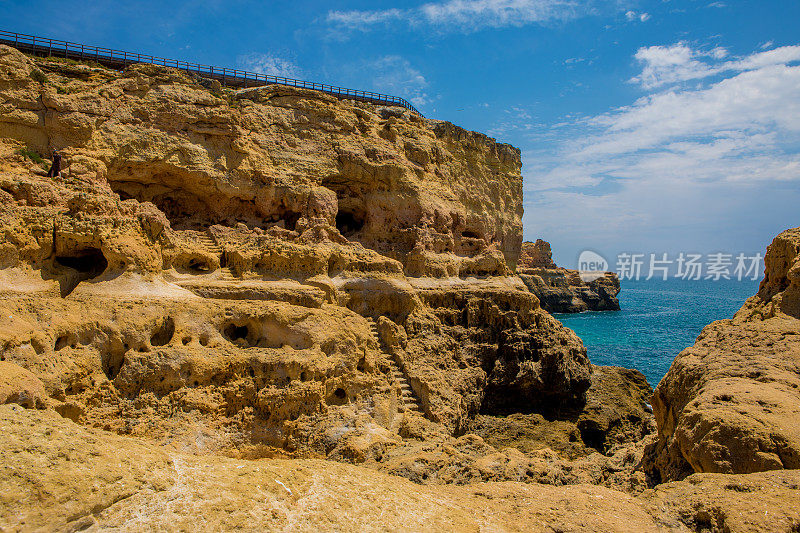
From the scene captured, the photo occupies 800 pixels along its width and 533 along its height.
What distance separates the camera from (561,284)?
72750mm

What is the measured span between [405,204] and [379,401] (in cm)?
1207

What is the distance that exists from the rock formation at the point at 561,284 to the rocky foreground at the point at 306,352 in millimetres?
42267

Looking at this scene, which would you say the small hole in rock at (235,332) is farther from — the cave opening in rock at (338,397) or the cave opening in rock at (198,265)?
the cave opening in rock at (198,265)

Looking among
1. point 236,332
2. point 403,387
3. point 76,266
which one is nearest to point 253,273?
point 236,332

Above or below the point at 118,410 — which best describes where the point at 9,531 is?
above

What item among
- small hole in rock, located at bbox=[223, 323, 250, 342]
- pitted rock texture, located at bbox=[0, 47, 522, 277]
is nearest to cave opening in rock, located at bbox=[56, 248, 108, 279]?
pitted rock texture, located at bbox=[0, 47, 522, 277]

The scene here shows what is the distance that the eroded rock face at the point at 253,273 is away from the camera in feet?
42.4

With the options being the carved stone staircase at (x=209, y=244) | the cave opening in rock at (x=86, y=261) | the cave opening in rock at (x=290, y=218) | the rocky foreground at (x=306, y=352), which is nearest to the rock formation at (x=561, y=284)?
the rocky foreground at (x=306, y=352)

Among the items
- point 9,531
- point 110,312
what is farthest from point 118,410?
point 9,531

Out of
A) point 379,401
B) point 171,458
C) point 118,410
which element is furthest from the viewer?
point 379,401

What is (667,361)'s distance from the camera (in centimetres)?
3906

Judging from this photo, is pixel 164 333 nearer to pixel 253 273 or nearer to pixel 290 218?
pixel 253 273

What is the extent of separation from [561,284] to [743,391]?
213ft

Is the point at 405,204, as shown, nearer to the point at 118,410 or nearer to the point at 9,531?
the point at 118,410
